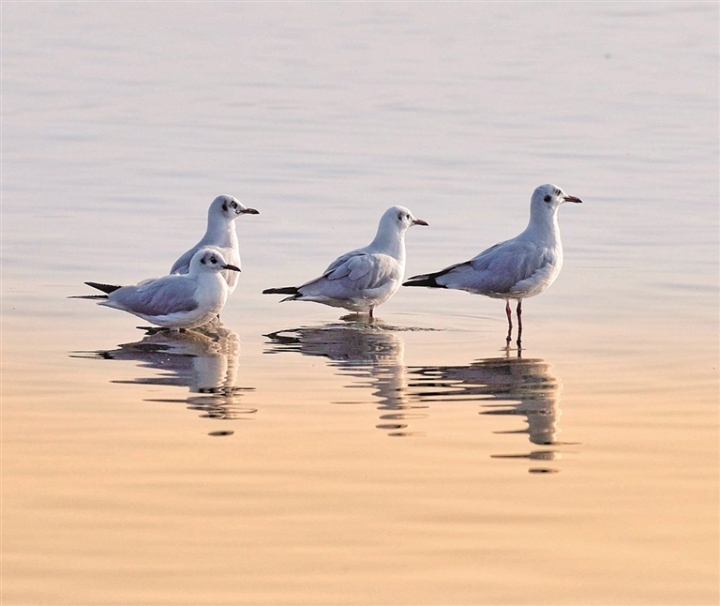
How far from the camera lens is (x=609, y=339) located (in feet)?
41.5

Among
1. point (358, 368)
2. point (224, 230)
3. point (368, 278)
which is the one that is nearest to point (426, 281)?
point (368, 278)

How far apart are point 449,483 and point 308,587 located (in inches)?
66.7

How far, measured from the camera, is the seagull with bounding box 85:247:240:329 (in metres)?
12.8

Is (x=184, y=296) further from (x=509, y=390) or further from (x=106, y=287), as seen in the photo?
(x=509, y=390)

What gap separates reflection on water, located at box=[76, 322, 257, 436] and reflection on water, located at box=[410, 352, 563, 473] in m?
1.28

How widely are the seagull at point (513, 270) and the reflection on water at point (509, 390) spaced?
136cm

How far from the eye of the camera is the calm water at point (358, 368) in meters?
7.32

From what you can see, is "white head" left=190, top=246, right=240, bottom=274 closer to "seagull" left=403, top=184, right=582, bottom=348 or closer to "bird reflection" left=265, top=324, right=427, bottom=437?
"bird reflection" left=265, top=324, right=427, bottom=437

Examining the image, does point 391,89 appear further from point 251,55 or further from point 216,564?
point 216,564

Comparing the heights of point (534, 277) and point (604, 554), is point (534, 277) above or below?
above

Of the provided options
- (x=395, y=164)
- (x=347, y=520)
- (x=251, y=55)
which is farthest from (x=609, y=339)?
(x=251, y=55)

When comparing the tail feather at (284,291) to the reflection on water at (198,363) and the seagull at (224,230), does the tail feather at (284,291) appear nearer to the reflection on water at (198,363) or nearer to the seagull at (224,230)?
the reflection on water at (198,363)

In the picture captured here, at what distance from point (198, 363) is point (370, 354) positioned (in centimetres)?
133

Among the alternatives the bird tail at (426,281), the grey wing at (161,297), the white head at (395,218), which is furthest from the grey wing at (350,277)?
the grey wing at (161,297)
